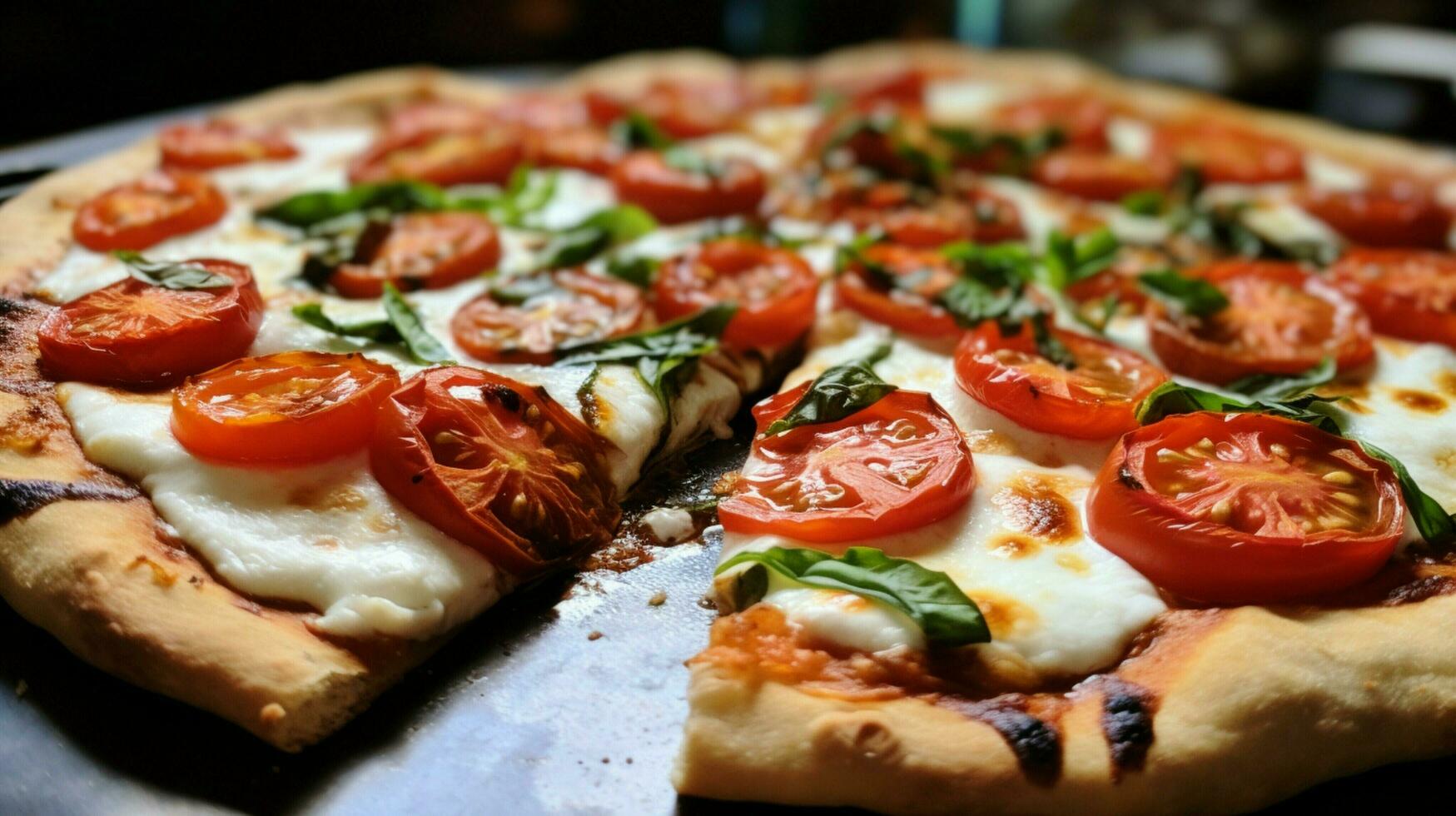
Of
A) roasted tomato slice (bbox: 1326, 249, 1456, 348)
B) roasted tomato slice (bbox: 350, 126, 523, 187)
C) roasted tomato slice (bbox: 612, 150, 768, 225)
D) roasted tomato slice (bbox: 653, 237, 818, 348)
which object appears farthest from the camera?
roasted tomato slice (bbox: 350, 126, 523, 187)

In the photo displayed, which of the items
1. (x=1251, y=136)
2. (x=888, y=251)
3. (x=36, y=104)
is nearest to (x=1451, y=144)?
(x=1251, y=136)

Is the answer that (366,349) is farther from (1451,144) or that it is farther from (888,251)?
(1451,144)

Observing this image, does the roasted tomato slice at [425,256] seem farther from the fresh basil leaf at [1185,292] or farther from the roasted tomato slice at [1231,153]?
the roasted tomato slice at [1231,153]

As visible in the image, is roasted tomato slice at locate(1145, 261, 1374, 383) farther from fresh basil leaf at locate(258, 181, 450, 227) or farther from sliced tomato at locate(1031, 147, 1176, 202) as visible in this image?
fresh basil leaf at locate(258, 181, 450, 227)

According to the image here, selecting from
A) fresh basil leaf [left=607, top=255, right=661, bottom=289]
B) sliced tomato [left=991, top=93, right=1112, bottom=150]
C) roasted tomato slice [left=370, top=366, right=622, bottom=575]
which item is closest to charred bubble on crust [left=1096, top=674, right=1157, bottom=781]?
roasted tomato slice [left=370, top=366, right=622, bottom=575]

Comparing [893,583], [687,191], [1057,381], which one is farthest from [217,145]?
[893,583]

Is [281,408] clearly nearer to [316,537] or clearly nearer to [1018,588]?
[316,537]
